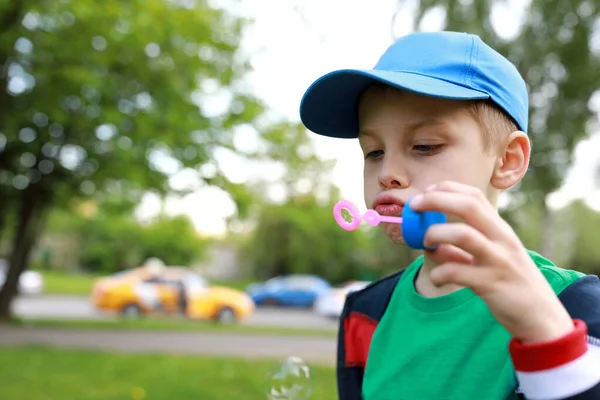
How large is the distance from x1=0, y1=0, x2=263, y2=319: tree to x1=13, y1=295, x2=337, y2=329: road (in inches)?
219

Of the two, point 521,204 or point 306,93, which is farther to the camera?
point 521,204

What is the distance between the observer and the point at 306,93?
1.27m

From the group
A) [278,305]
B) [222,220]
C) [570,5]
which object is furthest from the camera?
[278,305]

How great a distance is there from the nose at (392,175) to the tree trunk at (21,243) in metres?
13.0

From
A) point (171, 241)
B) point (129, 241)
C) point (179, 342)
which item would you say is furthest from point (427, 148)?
point (171, 241)

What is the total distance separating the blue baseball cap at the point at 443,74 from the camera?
1.04m

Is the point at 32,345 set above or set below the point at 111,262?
above

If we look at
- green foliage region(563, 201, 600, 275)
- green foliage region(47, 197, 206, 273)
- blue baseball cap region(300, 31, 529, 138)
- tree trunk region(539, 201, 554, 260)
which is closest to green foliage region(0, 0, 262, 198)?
tree trunk region(539, 201, 554, 260)

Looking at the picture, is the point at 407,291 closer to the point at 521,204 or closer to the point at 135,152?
the point at 521,204

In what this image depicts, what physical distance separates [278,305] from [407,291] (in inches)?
903

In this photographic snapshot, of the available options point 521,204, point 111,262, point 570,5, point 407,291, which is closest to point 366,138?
point 407,291

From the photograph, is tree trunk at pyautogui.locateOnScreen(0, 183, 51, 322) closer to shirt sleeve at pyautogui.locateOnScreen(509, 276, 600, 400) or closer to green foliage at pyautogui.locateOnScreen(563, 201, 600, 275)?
shirt sleeve at pyautogui.locateOnScreen(509, 276, 600, 400)

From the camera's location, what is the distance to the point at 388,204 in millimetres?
1071

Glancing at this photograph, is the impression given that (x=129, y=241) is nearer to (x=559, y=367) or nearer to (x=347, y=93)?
(x=347, y=93)
